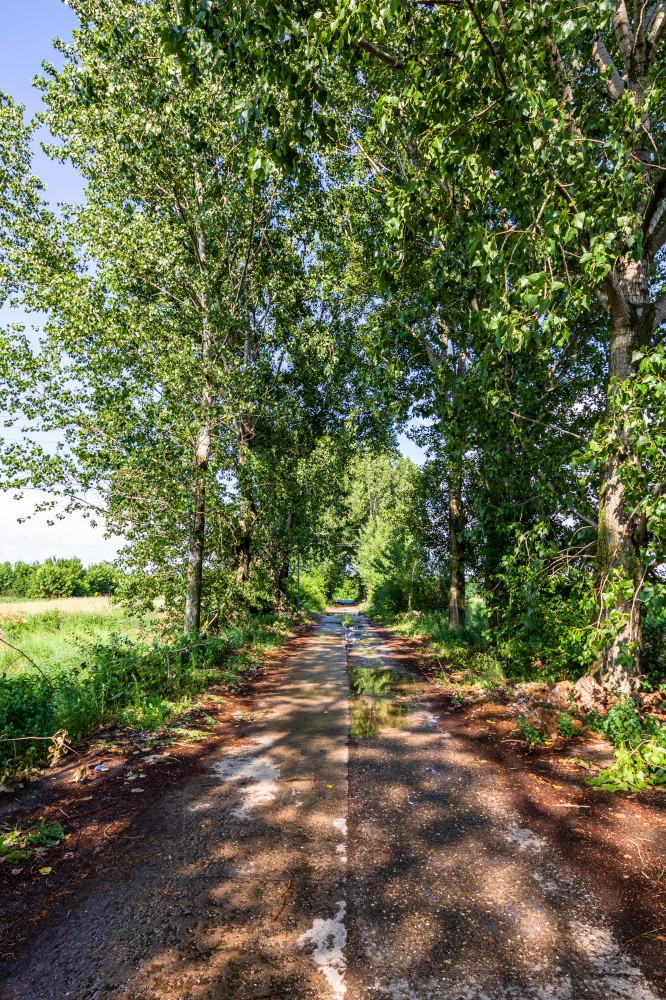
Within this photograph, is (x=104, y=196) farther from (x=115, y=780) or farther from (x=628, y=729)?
(x=628, y=729)

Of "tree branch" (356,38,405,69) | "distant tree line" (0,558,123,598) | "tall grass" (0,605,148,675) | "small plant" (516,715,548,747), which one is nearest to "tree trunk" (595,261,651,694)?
"small plant" (516,715,548,747)

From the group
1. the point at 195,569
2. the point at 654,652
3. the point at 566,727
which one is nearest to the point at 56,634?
the point at 195,569

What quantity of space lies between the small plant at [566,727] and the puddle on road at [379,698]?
81.9 inches

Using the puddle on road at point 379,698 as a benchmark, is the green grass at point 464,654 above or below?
above

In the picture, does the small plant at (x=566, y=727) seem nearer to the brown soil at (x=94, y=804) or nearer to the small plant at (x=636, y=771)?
the small plant at (x=636, y=771)

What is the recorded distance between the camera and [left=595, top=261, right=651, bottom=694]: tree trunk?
6188mm

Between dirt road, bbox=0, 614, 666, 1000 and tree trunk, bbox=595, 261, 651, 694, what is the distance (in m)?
2.36

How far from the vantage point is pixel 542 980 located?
250cm

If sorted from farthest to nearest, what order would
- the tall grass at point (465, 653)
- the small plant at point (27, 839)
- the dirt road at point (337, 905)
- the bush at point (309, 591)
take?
the bush at point (309, 591) < the tall grass at point (465, 653) < the small plant at point (27, 839) < the dirt road at point (337, 905)

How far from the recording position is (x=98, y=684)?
704 cm

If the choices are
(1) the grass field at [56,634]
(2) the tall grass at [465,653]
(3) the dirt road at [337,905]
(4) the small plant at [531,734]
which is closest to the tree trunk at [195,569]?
(1) the grass field at [56,634]

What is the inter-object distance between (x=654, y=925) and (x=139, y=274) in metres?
13.0

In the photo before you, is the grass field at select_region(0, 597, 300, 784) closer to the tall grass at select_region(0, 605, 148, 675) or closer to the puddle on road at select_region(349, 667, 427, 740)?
the tall grass at select_region(0, 605, 148, 675)

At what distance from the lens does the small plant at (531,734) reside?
6.04m
